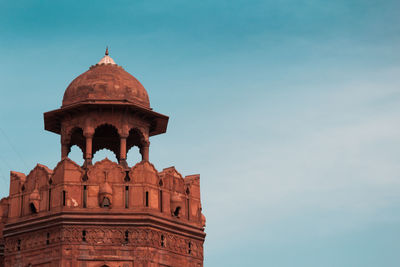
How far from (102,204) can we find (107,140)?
6.90 m

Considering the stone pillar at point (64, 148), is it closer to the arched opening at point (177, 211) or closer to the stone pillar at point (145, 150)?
the stone pillar at point (145, 150)

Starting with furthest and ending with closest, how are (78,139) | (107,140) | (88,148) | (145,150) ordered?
(107,140), (78,139), (145,150), (88,148)

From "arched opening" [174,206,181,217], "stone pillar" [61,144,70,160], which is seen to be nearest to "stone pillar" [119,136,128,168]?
"stone pillar" [61,144,70,160]

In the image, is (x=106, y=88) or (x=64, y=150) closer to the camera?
(x=106, y=88)

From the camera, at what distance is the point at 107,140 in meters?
41.9

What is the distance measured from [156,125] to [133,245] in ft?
21.6

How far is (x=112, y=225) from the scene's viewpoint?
35.1 meters

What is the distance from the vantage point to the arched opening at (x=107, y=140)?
136 feet

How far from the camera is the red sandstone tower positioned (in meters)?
34.9

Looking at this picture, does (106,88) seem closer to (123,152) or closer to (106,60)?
(106,60)

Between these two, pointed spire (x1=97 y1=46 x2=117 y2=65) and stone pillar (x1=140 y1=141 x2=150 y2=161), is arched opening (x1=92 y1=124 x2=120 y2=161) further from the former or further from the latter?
pointed spire (x1=97 y1=46 x2=117 y2=65)

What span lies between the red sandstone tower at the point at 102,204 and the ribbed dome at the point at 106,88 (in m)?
0.04

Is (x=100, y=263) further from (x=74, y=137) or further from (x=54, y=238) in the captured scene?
(x=74, y=137)

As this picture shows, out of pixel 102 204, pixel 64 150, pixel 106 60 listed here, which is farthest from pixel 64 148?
pixel 102 204
